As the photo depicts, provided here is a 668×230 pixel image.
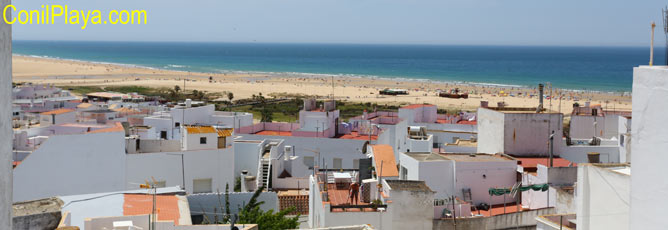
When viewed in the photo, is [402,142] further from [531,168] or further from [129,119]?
[129,119]

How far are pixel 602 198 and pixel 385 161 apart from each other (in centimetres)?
883

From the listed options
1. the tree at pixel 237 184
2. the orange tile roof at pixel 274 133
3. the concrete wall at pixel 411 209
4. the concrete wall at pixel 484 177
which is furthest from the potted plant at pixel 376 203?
the orange tile roof at pixel 274 133

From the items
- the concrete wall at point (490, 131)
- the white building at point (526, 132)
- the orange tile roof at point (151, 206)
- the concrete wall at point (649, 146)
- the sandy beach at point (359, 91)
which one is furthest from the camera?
the sandy beach at point (359, 91)

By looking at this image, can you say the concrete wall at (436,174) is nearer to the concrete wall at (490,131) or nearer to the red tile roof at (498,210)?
the red tile roof at (498,210)

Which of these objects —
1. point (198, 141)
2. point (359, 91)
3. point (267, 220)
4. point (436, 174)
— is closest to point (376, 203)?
point (267, 220)

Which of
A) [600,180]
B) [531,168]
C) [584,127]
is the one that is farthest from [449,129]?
[600,180]

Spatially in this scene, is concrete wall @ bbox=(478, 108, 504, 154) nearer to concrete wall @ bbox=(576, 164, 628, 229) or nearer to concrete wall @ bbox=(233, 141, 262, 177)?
concrete wall @ bbox=(233, 141, 262, 177)

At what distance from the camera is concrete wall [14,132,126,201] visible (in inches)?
781

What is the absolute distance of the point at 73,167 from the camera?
67.4ft

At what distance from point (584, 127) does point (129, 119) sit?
23.0m

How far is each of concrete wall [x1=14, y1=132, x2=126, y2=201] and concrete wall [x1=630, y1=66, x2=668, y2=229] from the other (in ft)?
53.5

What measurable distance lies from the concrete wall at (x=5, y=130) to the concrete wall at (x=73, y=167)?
1777 centimetres

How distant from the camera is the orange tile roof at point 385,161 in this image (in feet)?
61.4

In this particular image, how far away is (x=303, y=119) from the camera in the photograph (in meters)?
34.3
